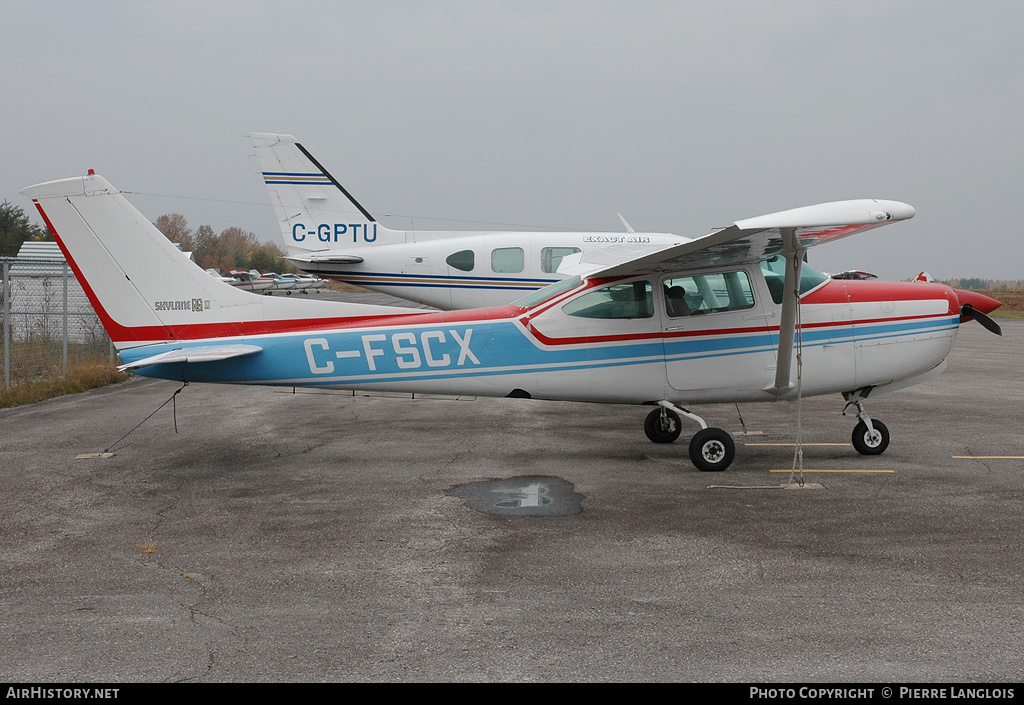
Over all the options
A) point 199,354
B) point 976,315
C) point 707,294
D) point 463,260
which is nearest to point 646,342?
point 707,294

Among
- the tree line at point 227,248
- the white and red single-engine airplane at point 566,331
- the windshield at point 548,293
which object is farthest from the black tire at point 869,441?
the tree line at point 227,248

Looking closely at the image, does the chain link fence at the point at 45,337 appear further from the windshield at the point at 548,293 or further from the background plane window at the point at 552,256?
the windshield at the point at 548,293

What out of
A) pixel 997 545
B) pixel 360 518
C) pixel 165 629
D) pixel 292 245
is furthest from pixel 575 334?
pixel 292 245

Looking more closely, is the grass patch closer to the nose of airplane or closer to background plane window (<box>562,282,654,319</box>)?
background plane window (<box>562,282,654,319</box>)

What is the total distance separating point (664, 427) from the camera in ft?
32.1

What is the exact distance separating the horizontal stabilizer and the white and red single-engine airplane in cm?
5

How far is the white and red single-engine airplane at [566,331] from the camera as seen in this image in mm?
8266

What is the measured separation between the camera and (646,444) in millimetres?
9844

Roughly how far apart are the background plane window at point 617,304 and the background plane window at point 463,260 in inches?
261

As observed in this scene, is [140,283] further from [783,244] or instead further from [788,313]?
[788,313]

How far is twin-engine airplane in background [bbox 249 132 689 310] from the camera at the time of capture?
1486cm

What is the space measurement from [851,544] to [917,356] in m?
3.74

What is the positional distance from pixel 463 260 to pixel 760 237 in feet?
27.1
